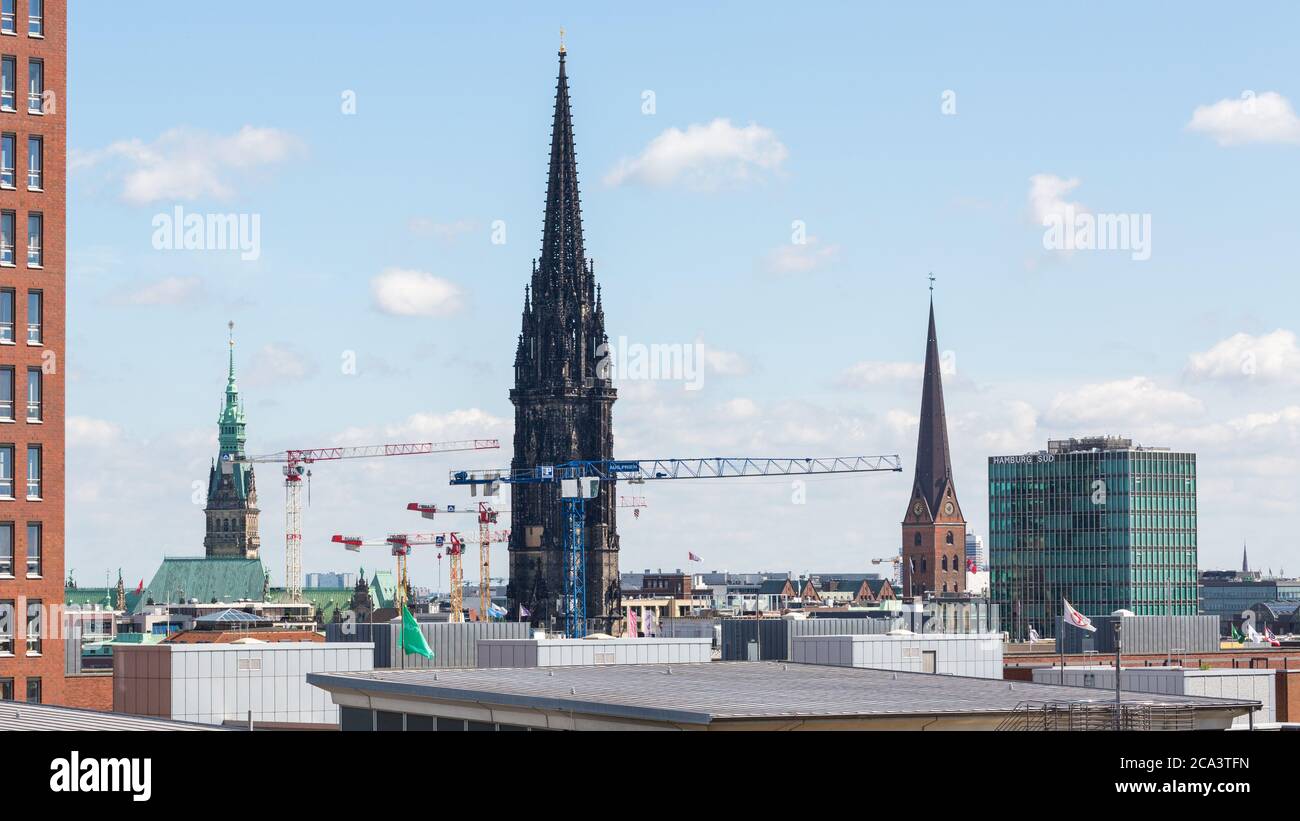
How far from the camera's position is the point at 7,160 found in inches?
3297

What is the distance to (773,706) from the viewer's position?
44.6m

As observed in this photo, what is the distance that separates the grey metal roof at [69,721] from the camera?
4100cm

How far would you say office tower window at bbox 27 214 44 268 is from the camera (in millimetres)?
83812

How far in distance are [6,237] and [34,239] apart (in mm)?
1181

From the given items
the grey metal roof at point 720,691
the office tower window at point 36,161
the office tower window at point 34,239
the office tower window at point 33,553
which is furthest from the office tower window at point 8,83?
the grey metal roof at point 720,691

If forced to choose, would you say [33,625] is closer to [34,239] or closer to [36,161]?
[34,239]

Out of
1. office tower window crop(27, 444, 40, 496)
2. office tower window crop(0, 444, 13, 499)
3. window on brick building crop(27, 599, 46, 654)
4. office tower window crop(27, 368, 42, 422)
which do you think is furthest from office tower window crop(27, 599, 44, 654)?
office tower window crop(27, 368, 42, 422)

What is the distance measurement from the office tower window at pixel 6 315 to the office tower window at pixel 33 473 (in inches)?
188
